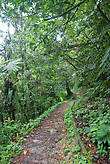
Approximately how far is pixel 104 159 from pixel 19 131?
3191 millimetres

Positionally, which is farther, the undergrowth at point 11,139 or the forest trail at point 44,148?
the undergrowth at point 11,139

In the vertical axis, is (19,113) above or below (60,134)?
above

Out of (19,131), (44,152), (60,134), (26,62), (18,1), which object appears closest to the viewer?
(18,1)

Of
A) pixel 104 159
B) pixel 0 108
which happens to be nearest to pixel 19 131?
pixel 0 108

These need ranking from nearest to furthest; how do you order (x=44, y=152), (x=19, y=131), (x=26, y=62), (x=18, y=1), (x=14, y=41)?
(x=18, y=1)
(x=44, y=152)
(x=19, y=131)
(x=14, y=41)
(x=26, y=62)

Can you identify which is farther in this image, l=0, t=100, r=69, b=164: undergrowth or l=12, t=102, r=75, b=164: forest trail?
l=0, t=100, r=69, b=164: undergrowth

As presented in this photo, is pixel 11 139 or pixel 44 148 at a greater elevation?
pixel 11 139

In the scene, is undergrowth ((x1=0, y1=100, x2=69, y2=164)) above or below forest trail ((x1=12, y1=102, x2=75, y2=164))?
above

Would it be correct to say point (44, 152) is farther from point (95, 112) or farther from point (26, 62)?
point (26, 62)

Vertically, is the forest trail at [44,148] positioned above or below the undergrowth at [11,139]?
below

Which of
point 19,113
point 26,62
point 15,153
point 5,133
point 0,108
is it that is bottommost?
point 15,153

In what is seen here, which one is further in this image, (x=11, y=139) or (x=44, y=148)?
(x=11, y=139)

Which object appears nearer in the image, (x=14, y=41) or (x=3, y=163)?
(x=3, y=163)

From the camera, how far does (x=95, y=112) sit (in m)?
3.37
